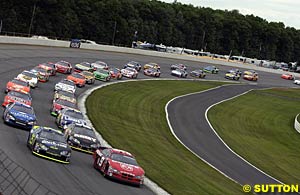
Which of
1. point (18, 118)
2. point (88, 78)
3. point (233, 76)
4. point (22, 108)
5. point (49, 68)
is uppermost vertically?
point (22, 108)

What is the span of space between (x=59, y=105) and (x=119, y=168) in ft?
50.8

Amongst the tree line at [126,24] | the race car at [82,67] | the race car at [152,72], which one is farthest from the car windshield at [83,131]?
the tree line at [126,24]

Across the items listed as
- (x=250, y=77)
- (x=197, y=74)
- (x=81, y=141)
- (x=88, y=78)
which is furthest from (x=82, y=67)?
(x=250, y=77)

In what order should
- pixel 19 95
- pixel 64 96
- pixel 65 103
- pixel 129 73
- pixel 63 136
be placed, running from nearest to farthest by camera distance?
1. pixel 63 136
2. pixel 19 95
3. pixel 65 103
4. pixel 64 96
5. pixel 129 73

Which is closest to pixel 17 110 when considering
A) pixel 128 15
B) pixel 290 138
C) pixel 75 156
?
pixel 75 156

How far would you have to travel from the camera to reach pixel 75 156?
2972cm

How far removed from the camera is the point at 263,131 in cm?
5806

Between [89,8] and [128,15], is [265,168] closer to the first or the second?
[89,8]

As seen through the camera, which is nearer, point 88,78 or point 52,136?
point 52,136

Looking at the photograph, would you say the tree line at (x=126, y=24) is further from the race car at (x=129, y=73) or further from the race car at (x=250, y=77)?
the race car at (x=129, y=73)

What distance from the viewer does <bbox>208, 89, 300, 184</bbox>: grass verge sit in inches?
1687

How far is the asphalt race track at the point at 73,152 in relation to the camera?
78.0ft

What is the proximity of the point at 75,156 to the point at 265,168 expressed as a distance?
15.9 metres

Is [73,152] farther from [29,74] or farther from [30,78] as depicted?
[29,74]
